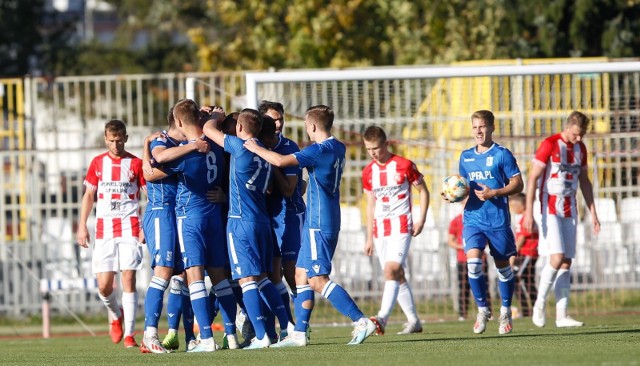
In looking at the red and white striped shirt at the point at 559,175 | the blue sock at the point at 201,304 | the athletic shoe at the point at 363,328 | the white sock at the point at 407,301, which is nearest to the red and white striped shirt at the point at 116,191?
the blue sock at the point at 201,304

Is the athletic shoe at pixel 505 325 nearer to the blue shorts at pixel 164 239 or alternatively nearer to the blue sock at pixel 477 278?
the blue sock at pixel 477 278

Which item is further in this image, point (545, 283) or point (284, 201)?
point (545, 283)

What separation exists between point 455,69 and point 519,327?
3.16m

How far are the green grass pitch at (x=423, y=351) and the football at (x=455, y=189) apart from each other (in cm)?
133

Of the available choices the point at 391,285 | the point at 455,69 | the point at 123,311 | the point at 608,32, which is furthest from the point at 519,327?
the point at 608,32

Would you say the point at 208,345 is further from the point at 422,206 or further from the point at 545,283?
the point at 545,283

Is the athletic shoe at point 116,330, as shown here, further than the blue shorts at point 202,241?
Yes

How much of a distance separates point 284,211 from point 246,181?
0.85 metres

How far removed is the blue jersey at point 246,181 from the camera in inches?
414

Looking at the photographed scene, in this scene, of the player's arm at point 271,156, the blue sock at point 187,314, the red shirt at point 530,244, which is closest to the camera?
the player's arm at point 271,156

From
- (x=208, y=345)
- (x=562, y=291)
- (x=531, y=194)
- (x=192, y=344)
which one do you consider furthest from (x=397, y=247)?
(x=208, y=345)

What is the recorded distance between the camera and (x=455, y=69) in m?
15.0

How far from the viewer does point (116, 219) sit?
12.6 meters

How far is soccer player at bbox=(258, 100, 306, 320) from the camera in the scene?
11109 mm
